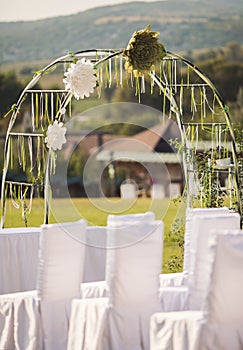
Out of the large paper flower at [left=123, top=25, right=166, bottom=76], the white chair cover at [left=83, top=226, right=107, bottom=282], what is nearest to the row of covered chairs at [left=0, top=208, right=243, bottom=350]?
the large paper flower at [left=123, top=25, right=166, bottom=76]

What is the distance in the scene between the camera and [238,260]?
3.51 m

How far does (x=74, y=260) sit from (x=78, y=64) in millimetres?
1413

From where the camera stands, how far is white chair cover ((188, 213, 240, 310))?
160 inches

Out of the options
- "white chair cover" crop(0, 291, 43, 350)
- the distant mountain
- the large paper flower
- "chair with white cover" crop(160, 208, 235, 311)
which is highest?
the distant mountain

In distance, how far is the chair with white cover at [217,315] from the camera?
347 cm

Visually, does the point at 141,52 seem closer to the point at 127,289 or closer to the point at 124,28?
the point at 127,289

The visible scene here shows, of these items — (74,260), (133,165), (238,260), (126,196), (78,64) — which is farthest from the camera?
(133,165)

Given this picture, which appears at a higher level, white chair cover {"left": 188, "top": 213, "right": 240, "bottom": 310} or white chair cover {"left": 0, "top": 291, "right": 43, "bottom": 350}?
white chair cover {"left": 188, "top": 213, "right": 240, "bottom": 310}

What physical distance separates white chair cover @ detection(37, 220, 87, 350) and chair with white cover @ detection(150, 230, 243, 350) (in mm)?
743

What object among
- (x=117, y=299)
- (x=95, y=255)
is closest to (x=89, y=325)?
(x=117, y=299)

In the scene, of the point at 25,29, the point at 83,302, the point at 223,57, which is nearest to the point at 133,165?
the point at 223,57

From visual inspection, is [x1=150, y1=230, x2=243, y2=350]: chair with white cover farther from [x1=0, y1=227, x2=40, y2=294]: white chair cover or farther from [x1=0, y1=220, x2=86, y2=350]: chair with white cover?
[x1=0, y1=227, x2=40, y2=294]: white chair cover

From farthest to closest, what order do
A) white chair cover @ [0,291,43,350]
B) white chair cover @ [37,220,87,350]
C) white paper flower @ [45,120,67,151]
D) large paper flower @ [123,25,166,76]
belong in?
white paper flower @ [45,120,67,151] → large paper flower @ [123,25,166,76] → white chair cover @ [0,291,43,350] → white chair cover @ [37,220,87,350]

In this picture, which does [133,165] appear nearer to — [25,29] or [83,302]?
[25,29]
